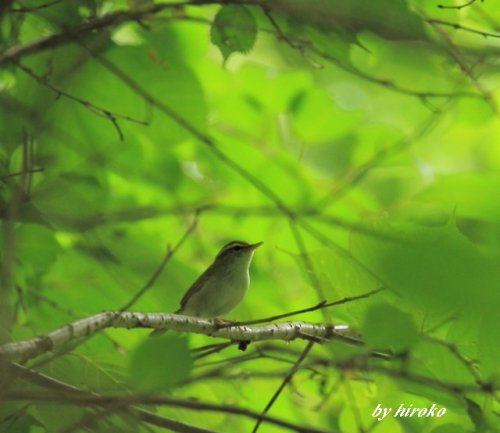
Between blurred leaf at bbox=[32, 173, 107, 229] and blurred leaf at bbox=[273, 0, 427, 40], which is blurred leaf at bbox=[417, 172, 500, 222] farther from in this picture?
blurred leaf at bbox=[32, 173, 107, 229]

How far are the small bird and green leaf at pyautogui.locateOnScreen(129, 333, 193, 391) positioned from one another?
8.82 feet

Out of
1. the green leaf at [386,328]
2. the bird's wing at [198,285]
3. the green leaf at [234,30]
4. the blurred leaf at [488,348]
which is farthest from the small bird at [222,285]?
the green leaf at [386,328]

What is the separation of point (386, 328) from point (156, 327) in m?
0.99

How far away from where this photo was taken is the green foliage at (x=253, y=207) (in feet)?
5.75

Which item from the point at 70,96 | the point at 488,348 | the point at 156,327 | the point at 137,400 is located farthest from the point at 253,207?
the point at 137,400

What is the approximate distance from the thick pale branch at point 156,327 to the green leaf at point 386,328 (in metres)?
0.75

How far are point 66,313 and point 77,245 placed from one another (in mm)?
414

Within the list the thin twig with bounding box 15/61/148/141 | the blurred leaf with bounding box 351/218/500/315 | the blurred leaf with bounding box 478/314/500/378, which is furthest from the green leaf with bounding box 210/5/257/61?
the blurred leaf with bounding box 351/218/500/315

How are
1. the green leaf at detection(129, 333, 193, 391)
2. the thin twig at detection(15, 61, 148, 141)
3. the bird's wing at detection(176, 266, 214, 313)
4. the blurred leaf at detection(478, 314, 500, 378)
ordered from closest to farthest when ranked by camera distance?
the green leaf at detection(129, 333, 193, 391)
the blurred leaf at detection(478, 314, 500, 378)
the thin twig at detection(15, 61, 148, 141)
the bird's wing at detection(176, 266, 214, 313)

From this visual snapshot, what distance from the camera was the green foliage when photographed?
175 cm

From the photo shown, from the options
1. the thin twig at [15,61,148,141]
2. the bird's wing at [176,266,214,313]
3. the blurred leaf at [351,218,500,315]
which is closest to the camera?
the blurred leaf at [351,218,500,315]

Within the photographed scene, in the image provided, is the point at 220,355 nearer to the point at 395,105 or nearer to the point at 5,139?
the point at 5,139

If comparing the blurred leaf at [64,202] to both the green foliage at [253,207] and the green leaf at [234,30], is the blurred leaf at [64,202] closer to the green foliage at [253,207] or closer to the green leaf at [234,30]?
the green foliage at [253,207]

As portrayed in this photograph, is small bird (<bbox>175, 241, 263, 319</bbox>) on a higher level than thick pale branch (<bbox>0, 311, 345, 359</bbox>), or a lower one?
higher
